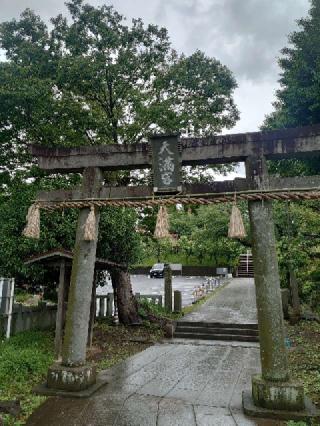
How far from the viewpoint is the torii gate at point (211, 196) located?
5895mm

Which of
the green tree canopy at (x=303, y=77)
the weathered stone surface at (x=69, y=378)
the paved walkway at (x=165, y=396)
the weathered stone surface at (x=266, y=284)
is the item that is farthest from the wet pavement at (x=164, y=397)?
the green tree canopy at (x=303, y=77)

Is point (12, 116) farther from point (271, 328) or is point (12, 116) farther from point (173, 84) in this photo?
point (271, 328)

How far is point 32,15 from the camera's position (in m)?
11.9

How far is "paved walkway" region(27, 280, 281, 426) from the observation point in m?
5.36

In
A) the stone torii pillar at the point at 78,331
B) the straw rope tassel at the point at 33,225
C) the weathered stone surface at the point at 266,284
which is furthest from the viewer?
the straw rope tassel at the point at 33,225

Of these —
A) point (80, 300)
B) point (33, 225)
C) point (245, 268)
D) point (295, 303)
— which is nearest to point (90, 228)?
point (33, 225)

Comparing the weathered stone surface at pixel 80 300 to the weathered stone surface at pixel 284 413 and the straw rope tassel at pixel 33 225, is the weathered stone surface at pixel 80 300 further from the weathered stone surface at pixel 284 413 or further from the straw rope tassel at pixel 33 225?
the weathered stone surface at pixel 284 413

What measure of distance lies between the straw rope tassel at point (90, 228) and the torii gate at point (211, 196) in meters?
0.26

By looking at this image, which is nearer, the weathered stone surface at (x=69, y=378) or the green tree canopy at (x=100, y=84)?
the weathered stone surface at (x=69, y=378)

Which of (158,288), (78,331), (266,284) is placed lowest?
(158,288)

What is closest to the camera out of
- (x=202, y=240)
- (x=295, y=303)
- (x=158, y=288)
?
(x=295, y=303)

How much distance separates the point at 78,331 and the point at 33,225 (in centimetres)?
226

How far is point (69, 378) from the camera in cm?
647

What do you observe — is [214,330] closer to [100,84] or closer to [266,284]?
[266,284]
